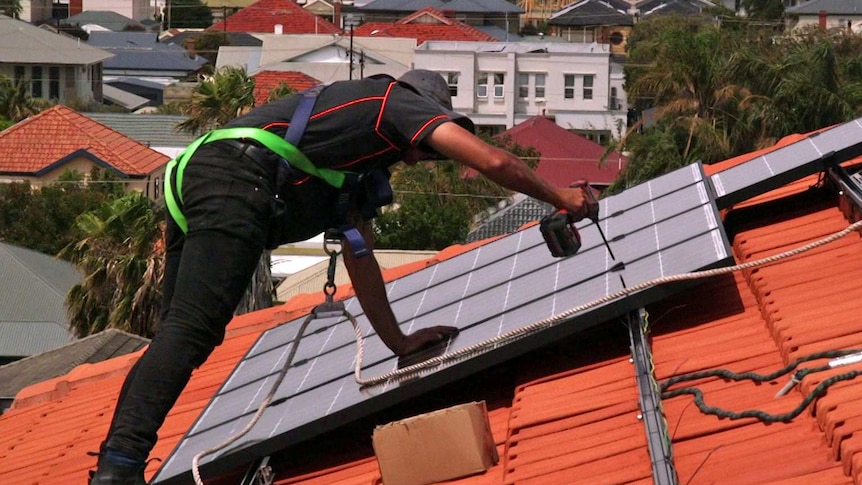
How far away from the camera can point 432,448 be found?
15.9 ft

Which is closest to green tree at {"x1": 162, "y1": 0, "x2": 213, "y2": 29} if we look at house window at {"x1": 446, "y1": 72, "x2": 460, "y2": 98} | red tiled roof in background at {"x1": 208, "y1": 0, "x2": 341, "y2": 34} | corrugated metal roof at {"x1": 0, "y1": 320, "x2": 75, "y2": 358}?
red tiled roof in background at {"x1": 208, "y1": 0, "x2": 341, "y2": 34}

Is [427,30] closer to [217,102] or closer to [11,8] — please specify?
[11,8]

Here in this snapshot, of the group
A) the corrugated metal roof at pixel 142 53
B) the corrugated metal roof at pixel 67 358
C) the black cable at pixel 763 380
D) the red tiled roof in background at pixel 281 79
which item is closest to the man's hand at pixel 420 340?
the black cable at pixel 763 380

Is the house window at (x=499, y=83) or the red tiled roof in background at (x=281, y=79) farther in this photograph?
the house window at (x=499, y=83)

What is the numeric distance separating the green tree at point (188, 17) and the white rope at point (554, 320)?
133 metres

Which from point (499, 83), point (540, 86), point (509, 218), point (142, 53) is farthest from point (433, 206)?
point (142, 53)

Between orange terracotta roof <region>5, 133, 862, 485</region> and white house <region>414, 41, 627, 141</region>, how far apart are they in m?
68.3

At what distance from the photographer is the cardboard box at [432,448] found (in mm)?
4770

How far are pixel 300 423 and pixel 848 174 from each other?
275 centimetres

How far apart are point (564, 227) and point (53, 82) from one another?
84.3 metres

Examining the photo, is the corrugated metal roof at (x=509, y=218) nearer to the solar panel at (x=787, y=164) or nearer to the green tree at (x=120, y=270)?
the green tree at (x=120, y=270)

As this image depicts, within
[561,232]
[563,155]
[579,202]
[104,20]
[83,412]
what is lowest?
[563,155]

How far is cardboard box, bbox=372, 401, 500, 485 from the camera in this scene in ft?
15.6

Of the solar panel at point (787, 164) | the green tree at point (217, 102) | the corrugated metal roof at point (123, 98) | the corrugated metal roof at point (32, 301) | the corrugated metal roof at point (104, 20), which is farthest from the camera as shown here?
the corrugated metal roof at point (104, 20)
